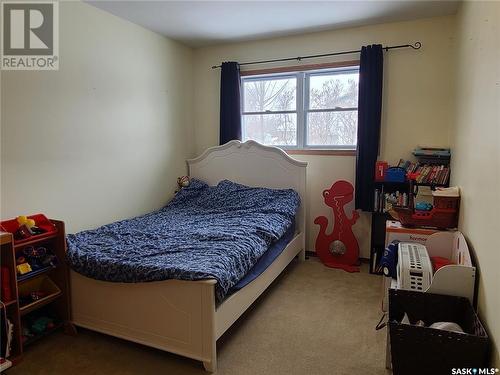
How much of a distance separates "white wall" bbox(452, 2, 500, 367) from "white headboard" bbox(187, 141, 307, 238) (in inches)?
59.4

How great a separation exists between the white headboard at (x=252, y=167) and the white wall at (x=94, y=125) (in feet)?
1.19

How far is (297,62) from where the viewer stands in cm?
381

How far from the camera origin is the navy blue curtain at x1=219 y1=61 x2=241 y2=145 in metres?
4.02

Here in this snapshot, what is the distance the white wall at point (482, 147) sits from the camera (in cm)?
152

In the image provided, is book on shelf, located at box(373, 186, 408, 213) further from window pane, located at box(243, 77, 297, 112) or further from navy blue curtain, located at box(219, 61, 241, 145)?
navy blue curtain, located at box(219, 61, 241, 145)

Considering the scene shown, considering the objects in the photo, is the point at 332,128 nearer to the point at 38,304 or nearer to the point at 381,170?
the point at 381,170

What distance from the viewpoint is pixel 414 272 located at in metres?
1.98

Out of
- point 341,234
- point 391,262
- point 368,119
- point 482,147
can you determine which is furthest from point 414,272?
point 368,119

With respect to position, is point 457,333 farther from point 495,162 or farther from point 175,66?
point 175,66

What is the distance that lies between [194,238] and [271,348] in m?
0.94

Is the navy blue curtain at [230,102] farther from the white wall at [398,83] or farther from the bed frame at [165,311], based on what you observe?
the bed frame at [165,311]

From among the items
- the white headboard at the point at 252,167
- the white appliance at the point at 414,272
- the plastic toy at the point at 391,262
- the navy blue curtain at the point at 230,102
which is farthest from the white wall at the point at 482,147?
the navy blue curtain at the point at 230,102

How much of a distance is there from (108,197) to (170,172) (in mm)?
944

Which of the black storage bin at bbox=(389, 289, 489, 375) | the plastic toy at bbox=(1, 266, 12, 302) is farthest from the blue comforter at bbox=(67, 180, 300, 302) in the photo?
the black storage bin at bbox=(389, 289, 489, 375)
